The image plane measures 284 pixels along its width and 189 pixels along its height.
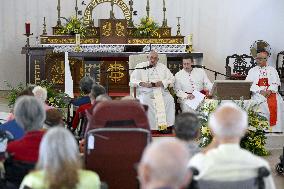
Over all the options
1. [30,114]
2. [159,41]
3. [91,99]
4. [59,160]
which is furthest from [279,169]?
[159,41]

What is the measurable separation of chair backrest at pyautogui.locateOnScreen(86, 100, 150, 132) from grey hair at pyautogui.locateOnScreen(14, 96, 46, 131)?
0.62m

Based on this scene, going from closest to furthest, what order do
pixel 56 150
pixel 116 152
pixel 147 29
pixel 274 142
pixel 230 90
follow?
pixel 56 150, pixel 116 152, pixel 230 90, pixel 274 142, pixel 147 29

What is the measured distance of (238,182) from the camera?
386 centimetres

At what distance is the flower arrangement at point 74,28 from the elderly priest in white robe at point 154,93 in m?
3.62

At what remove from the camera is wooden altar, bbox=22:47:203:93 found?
13008mm

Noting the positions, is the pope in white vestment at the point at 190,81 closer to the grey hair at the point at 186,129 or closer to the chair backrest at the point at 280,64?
the chair backrest at the point at 280,64

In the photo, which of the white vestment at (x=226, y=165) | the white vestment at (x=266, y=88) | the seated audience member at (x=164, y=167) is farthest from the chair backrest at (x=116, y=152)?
the white vestment at (x=266, y=88)

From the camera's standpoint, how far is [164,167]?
280 cm

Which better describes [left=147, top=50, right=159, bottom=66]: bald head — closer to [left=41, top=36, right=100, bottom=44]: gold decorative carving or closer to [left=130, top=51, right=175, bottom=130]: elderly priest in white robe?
[left=130, top=51, right=175, bottom=130]: elderly priest in white robe

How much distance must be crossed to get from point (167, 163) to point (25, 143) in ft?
6.37

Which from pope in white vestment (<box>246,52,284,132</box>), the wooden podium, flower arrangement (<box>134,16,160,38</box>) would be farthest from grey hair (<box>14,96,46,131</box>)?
flower arrangement (<box>134,16,160,38</box>)

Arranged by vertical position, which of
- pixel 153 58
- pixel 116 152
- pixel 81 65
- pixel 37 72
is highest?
pixel 153 58

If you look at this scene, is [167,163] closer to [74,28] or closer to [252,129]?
[252,129]

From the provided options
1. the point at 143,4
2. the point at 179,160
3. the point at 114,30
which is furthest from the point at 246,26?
the point at 179,160
